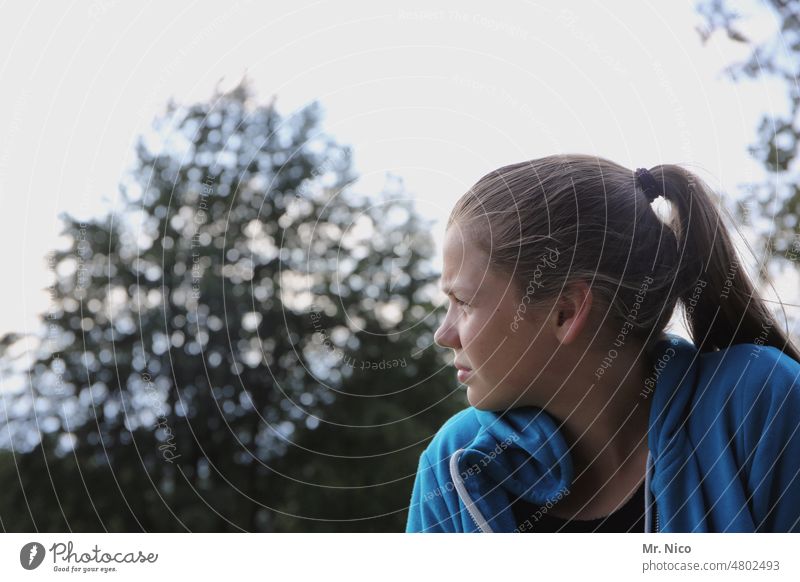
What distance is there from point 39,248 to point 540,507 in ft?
2.08

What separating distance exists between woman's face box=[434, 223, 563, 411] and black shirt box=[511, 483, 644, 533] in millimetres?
106

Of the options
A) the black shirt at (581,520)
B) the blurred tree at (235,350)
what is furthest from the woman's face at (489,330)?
the blurred tree at (235,350)

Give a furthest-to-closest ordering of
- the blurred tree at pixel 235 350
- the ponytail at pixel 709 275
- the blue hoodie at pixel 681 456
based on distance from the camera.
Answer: the blurred tree at pixel 235 350
the ponytail at pixel 709 275
the blue hoodie at pixel 681 456

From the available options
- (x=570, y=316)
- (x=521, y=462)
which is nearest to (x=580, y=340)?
(x=570, y=316)

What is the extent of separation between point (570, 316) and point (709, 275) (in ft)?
0.46

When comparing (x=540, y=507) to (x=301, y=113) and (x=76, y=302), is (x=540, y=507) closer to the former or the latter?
(x=301, y=113)

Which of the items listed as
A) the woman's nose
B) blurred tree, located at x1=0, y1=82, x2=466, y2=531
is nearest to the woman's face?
the woman's nose

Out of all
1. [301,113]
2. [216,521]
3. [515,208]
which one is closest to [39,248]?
[515,208]

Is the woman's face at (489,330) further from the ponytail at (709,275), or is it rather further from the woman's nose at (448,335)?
the ponytail at (709,275)

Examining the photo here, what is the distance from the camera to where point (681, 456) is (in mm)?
703

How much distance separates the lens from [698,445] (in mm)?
698

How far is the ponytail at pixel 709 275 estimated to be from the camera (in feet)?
2.57

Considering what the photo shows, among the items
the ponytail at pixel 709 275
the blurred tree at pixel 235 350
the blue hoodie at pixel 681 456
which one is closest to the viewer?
the blue hoodie at pixel 681 456

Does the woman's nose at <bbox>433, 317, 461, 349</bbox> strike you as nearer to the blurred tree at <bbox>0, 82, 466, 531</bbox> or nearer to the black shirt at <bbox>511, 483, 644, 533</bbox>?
the black shirt at <bbox>511, 483, 644, 533</bbox>
